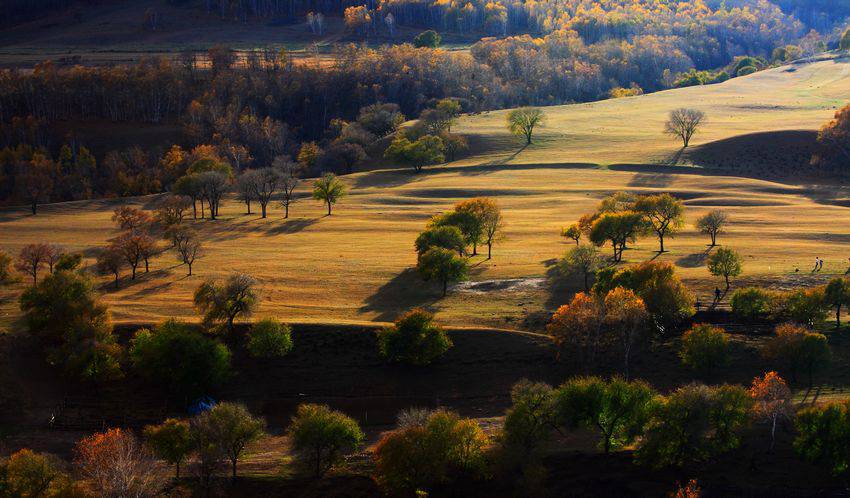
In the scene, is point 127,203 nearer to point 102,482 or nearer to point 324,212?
point 324,212

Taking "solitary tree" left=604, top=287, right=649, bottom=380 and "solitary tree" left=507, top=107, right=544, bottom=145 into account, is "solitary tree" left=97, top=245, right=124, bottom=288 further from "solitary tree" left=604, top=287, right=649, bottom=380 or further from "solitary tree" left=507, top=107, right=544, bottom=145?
"solitary tree" left=507, top=107, right=544, bottom=145

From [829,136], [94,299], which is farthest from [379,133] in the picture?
[94,299]

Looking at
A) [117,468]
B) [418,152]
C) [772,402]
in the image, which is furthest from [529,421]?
[418,152]

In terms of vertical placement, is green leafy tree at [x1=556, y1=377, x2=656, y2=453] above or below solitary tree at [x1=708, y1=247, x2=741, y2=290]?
below

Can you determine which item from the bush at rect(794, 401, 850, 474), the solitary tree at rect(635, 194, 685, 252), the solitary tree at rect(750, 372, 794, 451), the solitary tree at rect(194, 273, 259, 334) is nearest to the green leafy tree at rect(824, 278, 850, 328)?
the solitary tree at rect(750, 372, 794, 451)

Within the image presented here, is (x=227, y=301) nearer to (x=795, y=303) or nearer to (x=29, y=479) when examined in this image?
(x=29, y=479)

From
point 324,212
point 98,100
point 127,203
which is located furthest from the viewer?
point 98,100
